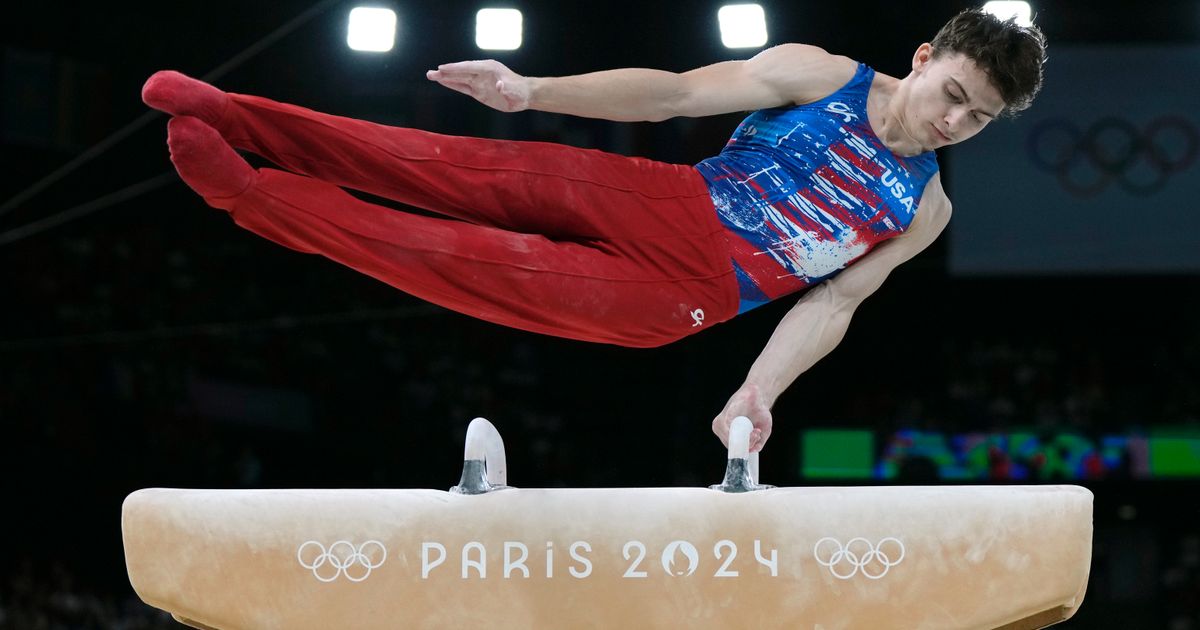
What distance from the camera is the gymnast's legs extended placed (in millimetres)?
2625

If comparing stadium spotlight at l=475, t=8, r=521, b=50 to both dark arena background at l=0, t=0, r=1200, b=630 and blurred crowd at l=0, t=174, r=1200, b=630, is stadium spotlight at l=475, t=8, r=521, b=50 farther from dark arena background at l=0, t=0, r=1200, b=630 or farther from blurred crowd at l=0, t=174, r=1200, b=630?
blurred crowd at l=0, t=174, r=1200, b=630

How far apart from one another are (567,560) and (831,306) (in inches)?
39.1

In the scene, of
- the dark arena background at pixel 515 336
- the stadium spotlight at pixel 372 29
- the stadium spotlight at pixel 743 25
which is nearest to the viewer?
the stadium spotlight at pixel 743 25

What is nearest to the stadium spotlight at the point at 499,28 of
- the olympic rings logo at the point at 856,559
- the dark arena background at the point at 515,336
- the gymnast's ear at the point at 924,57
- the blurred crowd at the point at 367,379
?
the dark arena background at the point at 515,336

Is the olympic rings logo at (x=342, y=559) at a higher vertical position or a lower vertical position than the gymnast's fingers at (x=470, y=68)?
lower

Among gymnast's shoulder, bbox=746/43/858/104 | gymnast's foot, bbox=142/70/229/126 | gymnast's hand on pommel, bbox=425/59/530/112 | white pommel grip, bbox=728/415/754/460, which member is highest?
gymnast's shoulder, bbox=746/43/858/104

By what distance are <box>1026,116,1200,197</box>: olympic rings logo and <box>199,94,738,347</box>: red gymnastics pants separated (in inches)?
202

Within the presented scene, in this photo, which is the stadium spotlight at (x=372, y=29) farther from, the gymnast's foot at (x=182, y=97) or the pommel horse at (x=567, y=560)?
the pommel horse at (x=567, y=560)

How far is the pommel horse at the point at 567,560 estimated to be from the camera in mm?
2711

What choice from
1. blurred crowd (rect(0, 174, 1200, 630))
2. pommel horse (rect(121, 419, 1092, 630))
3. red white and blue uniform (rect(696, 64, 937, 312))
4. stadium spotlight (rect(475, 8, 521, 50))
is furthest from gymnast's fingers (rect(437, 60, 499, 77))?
blurred crowd (rect(0, 174, 1200, 630))

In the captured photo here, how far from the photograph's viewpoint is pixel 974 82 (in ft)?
9.44

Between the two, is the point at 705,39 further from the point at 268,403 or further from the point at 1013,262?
the point at 268,403

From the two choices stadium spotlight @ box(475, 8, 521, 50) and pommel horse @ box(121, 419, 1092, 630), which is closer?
pommel horse @ box(121, 419, 1092, 630)

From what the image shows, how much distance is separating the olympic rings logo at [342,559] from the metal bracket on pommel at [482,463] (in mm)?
222
